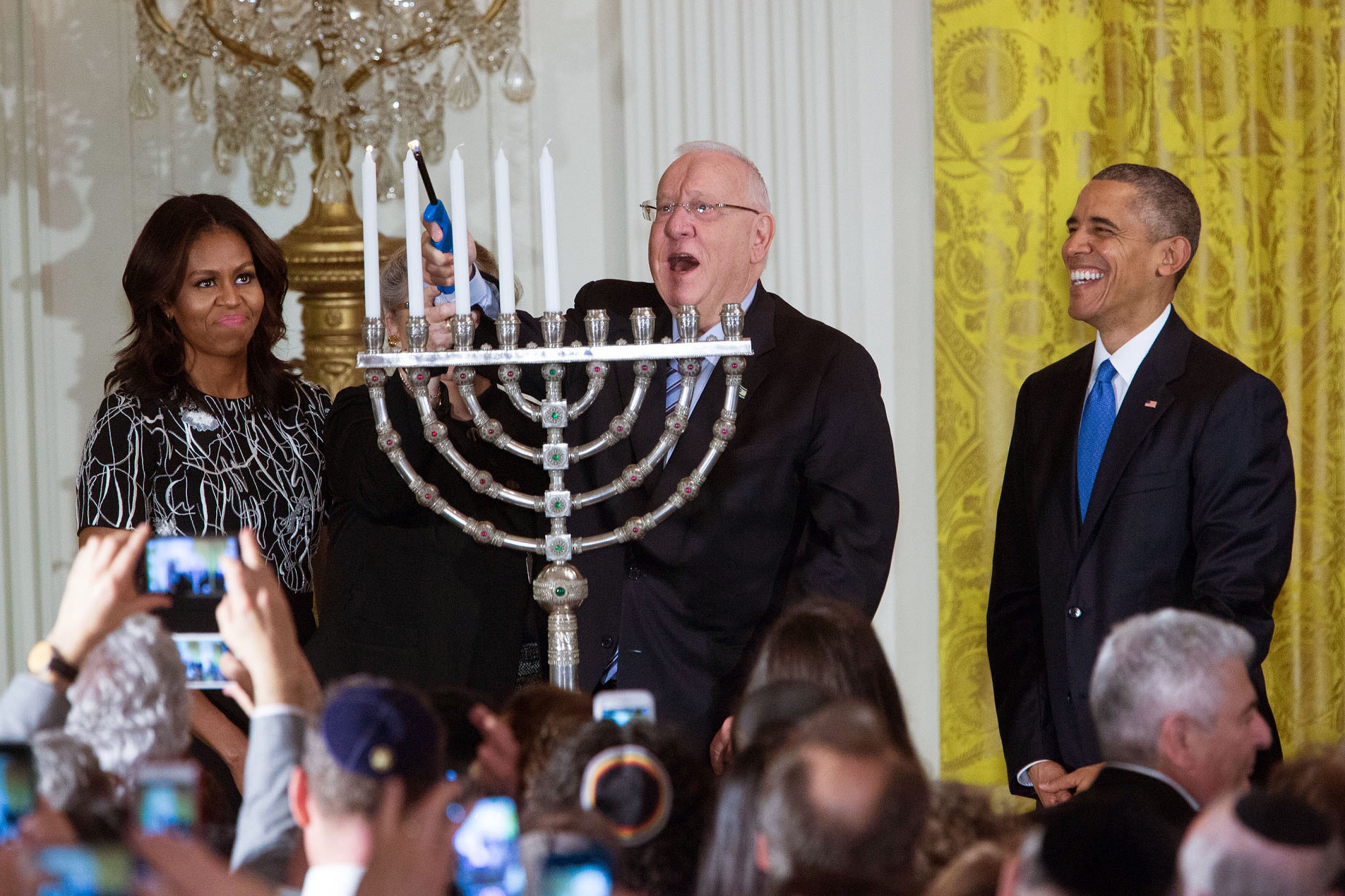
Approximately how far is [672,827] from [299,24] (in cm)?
198

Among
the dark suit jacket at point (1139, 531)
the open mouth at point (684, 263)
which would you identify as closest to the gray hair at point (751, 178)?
the open mouth at point (684, 263)

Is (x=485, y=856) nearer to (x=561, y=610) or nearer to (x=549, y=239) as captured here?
(x=561, y=610)

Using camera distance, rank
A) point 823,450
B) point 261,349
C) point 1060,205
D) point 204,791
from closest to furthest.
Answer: point 204,791 < point 823,450 < point 261,349 < point 1060,205

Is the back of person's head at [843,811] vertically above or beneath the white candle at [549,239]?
beneath

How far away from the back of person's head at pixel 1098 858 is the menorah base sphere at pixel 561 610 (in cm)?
93

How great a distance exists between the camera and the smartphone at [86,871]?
35.7 inches

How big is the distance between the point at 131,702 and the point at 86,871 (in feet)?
0.54

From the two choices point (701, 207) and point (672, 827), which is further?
point (701, 207)

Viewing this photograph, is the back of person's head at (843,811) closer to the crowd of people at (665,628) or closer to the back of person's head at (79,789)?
the crowd of people at (665,628)

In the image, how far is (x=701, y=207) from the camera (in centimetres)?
203

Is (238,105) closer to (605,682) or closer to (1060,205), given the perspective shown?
(605,682)

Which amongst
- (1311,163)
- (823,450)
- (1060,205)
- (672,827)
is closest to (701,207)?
(823,450)

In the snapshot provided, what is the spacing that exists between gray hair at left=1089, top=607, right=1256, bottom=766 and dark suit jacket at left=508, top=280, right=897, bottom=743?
61 cm

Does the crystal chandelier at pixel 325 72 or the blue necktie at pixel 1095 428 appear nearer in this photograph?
the blue necktie at pixel 1095 428
